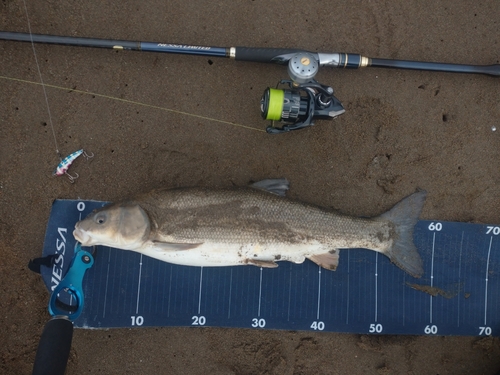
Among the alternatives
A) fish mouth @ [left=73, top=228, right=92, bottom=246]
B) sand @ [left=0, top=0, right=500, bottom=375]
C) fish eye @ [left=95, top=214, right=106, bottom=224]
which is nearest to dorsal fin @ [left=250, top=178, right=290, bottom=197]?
sand @ [left=0, top=0, right=500, bottom=375]

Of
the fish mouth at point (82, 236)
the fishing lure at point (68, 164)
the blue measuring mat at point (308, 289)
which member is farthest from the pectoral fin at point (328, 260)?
the fishing lure at point (68, 164)

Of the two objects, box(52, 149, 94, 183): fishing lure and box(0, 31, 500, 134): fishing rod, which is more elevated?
box(0, 31, 500, 134): fishing rod

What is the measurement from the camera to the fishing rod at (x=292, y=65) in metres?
3.73

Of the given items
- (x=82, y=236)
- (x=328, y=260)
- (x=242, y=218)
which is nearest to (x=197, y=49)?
(x=242, y=218)

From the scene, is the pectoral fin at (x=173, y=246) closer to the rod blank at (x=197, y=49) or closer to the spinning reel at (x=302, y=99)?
the spinning reel at (x=302, y=99)

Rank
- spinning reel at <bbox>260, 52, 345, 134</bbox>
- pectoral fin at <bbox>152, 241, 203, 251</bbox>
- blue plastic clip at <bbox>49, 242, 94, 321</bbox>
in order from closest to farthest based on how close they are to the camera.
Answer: blue plastic clip at <bbox>49, 242, 94, 321</bbox> → pectoral fin at <bbox>152, 241, 203, 251</bbox> → spinning reel at <bbox>260, 52, 345, 134</bbox>

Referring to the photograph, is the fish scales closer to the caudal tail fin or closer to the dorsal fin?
the dorsal fin

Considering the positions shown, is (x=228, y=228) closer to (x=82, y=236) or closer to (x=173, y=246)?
(x=173, y=246)

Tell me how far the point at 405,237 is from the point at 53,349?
12.1 feet

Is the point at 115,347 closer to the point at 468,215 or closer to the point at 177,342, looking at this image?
the point at 177,342

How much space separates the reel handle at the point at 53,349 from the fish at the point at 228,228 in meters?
0.78

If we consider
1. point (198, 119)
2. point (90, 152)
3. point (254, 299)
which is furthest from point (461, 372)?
point (90, 152)

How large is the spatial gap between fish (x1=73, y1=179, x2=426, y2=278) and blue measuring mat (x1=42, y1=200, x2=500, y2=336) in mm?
440

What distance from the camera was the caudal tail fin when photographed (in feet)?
13.5
